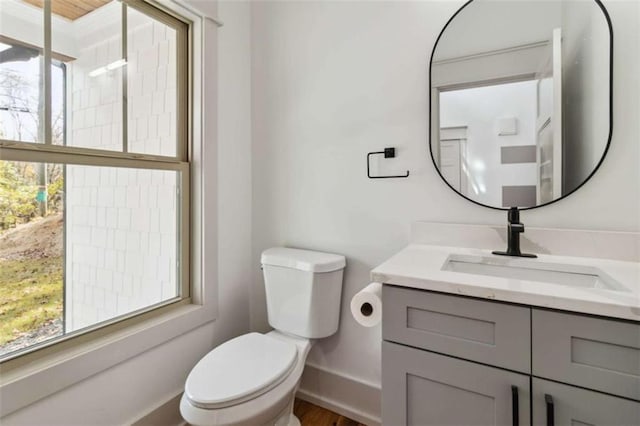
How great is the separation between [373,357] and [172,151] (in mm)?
1399

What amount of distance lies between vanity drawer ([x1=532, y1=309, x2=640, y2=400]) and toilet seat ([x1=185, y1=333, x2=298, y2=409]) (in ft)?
2.69

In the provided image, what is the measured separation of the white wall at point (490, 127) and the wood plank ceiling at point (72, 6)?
58.2 inches

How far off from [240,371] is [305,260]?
20.5 inches

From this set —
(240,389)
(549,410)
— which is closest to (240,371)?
(240,389)

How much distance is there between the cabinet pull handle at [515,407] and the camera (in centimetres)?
75

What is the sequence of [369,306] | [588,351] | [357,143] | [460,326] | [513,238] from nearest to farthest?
[588,351] → [460,326] → [369,306] → [513,238] → [357,143]

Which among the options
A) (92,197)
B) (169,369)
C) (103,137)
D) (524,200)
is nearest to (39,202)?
(92,197)

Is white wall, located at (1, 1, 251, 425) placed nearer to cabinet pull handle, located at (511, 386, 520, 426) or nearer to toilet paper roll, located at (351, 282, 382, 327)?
toilet paper roll, located at (351, 282, 382, 327)

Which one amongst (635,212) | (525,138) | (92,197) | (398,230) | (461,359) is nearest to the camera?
(461,359)

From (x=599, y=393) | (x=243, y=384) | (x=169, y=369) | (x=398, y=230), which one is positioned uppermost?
(x=398, y=230)

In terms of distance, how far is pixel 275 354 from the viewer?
50.0 inches

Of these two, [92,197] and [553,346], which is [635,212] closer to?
[553,346]

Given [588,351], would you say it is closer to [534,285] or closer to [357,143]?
[534,285]

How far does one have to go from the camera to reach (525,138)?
1179 mm
